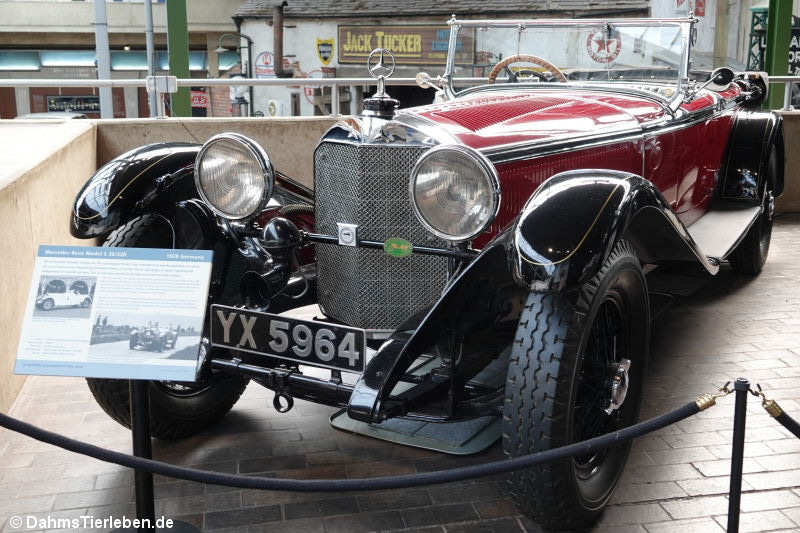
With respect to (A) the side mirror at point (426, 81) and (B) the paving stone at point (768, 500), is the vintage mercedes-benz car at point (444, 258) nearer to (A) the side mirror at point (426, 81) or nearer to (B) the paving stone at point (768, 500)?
(B) the paving stone at point (768, 500)

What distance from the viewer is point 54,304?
80.1 inches

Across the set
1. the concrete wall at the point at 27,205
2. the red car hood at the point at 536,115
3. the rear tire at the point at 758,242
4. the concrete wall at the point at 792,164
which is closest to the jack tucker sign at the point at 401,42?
the concrete wall at the point at 792,164

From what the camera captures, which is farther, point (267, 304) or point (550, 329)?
point (267, 304)

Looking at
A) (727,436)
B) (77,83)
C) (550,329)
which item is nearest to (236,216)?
(550,329)

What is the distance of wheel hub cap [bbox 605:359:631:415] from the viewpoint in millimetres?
2461

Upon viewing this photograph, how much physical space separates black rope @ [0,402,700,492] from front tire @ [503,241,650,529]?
32 centimetres

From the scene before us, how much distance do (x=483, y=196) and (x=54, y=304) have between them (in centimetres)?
115

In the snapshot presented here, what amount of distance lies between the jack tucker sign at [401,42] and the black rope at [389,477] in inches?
622

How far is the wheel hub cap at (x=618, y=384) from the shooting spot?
246 centimetres

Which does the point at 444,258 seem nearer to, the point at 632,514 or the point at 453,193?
the point at 453,193

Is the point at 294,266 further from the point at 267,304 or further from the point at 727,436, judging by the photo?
the point at 727,436

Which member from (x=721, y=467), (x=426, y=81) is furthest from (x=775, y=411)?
(x=426, y=81)

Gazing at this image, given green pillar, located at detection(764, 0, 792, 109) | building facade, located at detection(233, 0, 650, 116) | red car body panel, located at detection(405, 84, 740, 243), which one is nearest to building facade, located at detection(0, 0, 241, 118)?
building facade, located at detection(233, 0, 650, 116)

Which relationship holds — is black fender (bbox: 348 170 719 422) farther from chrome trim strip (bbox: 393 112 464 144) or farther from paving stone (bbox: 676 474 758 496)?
paving stone (bbox: 676 474 758 496)
